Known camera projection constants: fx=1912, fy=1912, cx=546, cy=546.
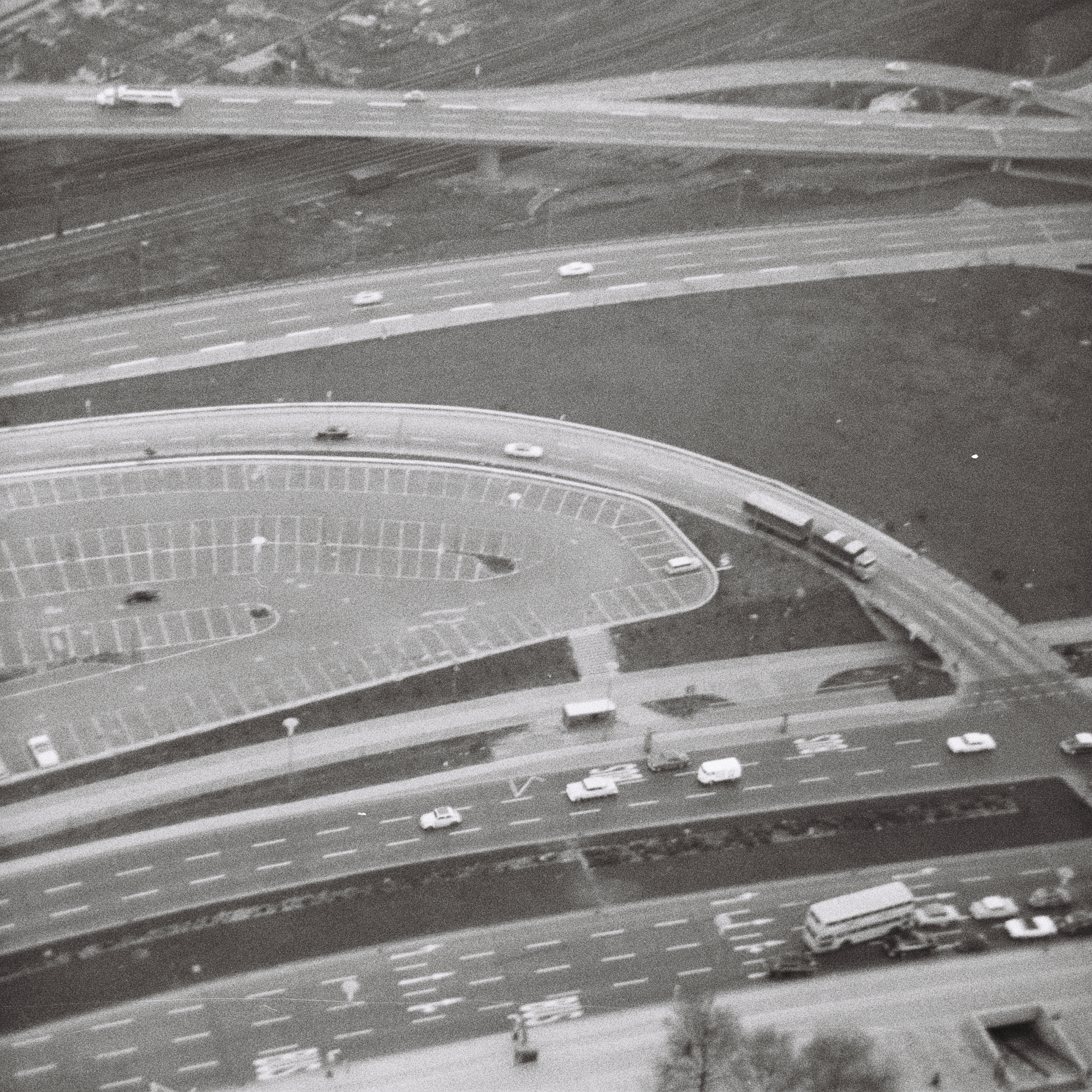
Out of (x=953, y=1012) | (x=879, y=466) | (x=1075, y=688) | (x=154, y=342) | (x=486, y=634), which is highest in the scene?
(x=154, y=342)

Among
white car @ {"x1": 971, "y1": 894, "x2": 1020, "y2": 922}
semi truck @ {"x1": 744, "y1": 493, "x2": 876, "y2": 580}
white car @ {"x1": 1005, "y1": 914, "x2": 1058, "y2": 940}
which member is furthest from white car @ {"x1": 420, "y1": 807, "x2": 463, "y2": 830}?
semi truck @ {"x1": 744, "y1": 493, "x2": 876, "y2": 580}

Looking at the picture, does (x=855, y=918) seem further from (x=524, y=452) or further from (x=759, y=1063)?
(x=524, y=452)

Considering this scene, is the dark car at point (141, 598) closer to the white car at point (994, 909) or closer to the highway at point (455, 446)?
the highway at point (455, 446)

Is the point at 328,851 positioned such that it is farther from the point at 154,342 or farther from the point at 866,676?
the point at 154,342

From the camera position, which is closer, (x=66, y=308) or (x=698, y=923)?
(x=698, y=923)

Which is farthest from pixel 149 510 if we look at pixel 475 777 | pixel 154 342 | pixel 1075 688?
pixel 1075 688

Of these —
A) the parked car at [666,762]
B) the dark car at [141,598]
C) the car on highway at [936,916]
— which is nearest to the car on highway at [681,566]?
the parked car at [666,762]
